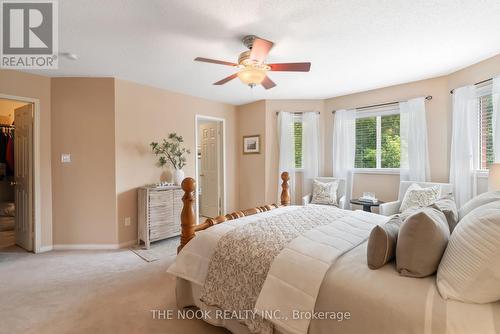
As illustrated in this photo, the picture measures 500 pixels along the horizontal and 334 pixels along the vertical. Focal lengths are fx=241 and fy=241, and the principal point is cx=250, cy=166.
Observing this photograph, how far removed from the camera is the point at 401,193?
143 inches

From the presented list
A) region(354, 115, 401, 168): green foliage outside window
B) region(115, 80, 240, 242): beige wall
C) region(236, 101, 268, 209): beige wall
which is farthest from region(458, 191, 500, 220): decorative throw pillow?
region(115, 80, 240, 242): beige wall

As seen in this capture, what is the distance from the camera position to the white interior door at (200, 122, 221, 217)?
5141 millimetres

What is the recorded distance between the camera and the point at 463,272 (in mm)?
1004

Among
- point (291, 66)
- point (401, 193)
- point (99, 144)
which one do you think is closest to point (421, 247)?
point (291, 66)

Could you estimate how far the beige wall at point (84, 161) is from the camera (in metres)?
3.43

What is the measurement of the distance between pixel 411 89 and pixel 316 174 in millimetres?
2023

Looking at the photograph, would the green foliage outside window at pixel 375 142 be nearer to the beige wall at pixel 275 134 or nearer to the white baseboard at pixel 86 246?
the beige wall at pixel 275 134

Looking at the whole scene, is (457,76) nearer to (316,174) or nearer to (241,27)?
(316,174)

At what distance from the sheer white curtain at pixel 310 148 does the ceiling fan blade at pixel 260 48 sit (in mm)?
2684

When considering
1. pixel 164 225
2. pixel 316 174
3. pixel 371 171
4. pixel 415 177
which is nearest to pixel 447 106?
pixel 415 177

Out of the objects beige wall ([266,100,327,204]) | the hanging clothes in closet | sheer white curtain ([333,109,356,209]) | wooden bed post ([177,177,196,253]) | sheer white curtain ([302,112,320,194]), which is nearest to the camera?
wooden bed post ([177,177,196,253])

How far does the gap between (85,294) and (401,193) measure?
4152 mm

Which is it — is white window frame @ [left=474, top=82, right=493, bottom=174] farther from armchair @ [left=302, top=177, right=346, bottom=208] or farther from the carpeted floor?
the carpeted floor

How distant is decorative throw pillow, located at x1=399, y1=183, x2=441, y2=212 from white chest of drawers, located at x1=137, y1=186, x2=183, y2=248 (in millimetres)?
3318
